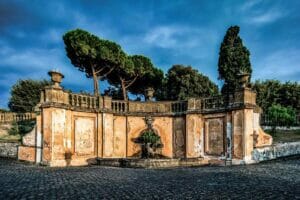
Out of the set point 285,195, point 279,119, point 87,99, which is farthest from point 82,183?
point 279,119

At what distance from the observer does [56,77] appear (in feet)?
55.0

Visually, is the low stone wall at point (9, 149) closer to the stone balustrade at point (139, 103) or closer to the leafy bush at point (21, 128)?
the stone balustrade at point (139, 103)

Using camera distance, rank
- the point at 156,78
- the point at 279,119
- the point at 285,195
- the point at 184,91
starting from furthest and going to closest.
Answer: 1. the point at 184,91
2. the point at 156,78
3. the point at 279,119
4. the point at 285,195

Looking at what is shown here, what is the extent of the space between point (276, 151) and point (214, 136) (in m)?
3.84

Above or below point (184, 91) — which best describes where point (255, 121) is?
below

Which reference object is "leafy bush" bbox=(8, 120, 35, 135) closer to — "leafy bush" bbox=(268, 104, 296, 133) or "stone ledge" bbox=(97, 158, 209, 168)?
"stone ledge" bbox=(97, 158, 209, 168)

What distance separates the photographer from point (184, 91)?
3878 cm

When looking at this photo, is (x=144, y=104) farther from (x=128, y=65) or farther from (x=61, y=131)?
(x=128, y=65)

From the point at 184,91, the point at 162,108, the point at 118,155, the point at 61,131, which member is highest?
the point at 184,91

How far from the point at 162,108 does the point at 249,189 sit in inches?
540

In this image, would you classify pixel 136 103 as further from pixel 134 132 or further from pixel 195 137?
pixel 195 137

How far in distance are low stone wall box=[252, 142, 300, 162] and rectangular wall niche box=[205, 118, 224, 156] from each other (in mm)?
2184

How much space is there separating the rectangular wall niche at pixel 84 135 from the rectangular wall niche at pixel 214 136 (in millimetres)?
7584

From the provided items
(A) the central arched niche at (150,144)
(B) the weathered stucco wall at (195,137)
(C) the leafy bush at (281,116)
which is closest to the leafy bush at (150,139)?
(A) the central arched niche at (150,144)
